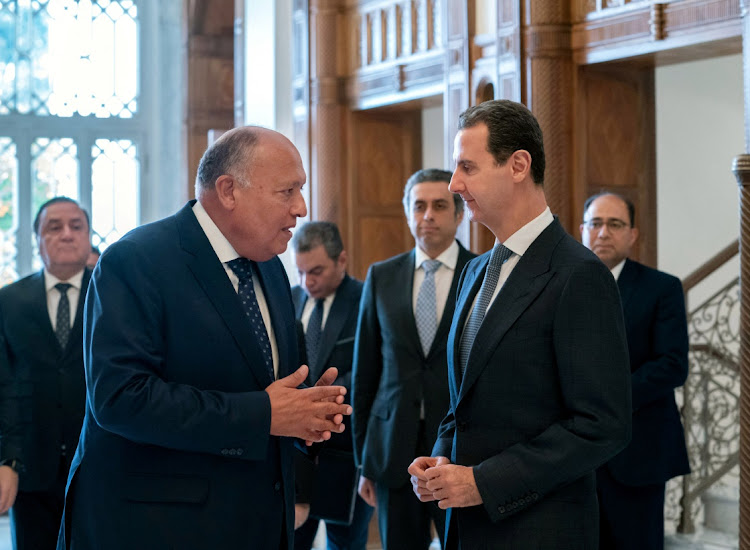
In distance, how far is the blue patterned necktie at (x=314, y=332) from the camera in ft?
17.2

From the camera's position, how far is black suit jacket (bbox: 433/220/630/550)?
2.42 m

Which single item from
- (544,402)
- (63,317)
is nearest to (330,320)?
(63,317)

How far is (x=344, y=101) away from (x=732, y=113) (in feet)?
12.3

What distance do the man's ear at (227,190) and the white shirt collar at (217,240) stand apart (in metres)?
0.07

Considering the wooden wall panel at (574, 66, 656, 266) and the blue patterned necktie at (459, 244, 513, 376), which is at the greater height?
the wooden wall panel at (574, 66, 656, 266)

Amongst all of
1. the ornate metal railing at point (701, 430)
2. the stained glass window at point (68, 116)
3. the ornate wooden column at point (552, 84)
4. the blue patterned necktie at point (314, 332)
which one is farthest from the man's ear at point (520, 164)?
the stained glass window at point (68, 116)

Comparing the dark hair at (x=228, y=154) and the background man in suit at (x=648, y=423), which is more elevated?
the dark hair at (x=228, y=154)

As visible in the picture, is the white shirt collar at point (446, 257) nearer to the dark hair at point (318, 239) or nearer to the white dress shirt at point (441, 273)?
the white dress shirt at point (441, 273)

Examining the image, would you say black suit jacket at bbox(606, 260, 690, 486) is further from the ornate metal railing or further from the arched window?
the arched window

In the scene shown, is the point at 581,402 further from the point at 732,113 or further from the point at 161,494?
the point at 732,113

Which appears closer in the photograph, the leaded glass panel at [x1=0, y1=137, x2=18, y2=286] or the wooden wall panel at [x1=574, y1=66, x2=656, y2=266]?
the wooden wall panel at [x1=574, y1=66, x2=656, y2=266]

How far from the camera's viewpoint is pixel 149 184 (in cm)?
1231

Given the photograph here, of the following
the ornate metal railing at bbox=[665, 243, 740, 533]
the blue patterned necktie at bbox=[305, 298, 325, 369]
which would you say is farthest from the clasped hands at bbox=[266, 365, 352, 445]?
the ornate metal railing at bbox=[665, 243, 740, 533]

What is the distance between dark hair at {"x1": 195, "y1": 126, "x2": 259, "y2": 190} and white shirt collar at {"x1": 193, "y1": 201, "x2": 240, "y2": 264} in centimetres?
9
